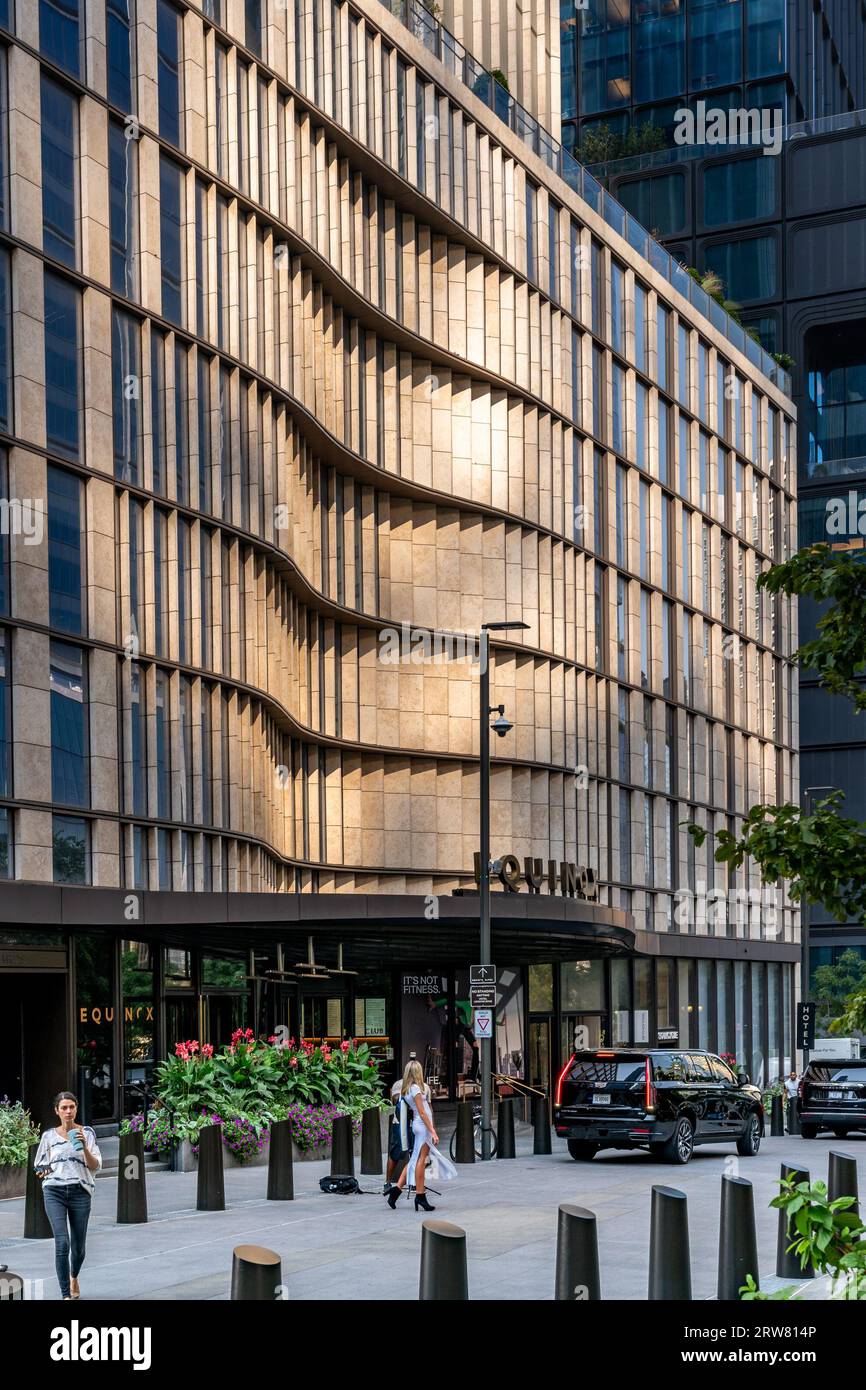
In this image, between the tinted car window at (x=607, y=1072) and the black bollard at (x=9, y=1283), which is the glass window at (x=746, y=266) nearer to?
the tinted car window at (x=607, y=1072)

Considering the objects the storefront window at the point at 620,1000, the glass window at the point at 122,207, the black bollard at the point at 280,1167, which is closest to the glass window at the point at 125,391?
the glass window at the point at 122,207

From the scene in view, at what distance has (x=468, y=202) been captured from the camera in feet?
154

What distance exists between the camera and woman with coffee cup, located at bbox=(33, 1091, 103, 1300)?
13.0 m

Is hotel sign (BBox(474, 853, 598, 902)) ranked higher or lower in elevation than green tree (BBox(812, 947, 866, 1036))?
higher

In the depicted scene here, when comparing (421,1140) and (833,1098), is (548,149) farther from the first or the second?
(421,1140)

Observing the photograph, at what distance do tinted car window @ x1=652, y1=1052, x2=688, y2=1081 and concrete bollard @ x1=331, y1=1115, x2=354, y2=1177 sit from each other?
6062 millimetres

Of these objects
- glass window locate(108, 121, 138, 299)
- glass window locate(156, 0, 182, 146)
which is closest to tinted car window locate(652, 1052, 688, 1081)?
glass window locate(108, 121, 138, 299)

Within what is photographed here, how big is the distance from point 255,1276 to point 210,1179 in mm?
10915

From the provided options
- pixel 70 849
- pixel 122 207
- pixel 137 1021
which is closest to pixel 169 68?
pixel 122 207

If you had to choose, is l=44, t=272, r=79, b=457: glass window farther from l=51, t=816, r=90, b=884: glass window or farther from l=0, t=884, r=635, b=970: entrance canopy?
l=0, t=884, r=635, b=970: entrance canopy

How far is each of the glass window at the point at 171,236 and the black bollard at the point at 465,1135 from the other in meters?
15.0

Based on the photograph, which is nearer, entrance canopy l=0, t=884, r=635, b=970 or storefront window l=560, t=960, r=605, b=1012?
entrance canopy l=0, t=884, r=635, b=970

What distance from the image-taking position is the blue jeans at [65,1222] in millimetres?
12992
